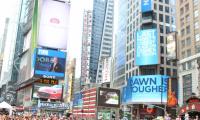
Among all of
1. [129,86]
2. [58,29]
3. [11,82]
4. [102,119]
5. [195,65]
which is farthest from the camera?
[11,82]

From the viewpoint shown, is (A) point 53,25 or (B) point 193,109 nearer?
(B) point 193,109

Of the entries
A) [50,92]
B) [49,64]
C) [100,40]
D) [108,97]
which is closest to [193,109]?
[108,97]

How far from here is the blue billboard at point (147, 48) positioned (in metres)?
95.3

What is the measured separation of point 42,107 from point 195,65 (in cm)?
4571

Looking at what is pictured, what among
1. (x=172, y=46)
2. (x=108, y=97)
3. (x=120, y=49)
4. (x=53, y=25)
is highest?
(x=53, y=25)

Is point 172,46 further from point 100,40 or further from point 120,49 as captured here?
point 100,40

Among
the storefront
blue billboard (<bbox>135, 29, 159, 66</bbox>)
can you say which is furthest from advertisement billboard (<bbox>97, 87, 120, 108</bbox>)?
blue billboard (<bbox>135, 29, 159, 66</bbox>)

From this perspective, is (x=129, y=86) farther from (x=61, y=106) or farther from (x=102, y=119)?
(x=102, y=119)

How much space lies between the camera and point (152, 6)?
10350 centimetres

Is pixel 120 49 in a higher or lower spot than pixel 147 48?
higher

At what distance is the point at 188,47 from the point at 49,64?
47.1m

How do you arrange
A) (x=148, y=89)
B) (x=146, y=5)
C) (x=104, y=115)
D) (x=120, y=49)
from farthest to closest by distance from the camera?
(x=120, y=49) < (x=146, y=5) < (x=148, y=89) < (x=104, y=115)

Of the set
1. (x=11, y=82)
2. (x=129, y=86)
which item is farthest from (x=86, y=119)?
(x=11, y=82)

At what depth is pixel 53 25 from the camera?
385 feet
